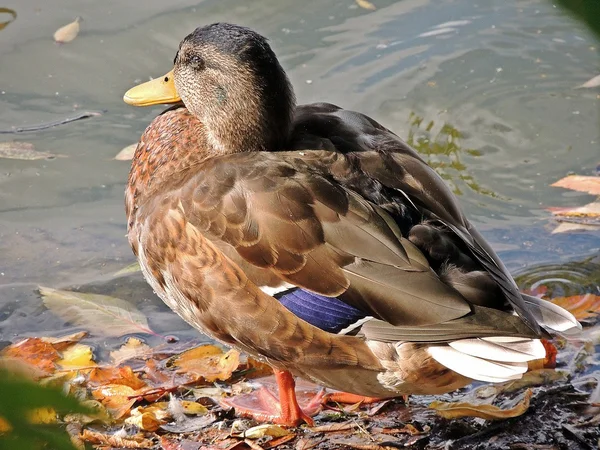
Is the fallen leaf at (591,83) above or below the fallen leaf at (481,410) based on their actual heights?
above

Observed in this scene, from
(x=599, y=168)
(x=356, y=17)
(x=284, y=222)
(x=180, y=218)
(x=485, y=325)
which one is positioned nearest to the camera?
(x=485, y=325)

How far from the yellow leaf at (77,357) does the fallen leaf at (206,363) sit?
373 millimetres

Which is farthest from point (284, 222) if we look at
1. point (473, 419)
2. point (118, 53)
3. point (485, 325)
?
point (118, 53)

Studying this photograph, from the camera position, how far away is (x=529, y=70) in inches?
226

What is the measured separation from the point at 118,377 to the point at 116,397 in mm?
183

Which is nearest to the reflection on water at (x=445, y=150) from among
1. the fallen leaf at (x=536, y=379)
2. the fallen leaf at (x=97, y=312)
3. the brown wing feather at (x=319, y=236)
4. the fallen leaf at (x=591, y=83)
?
the fallen leaf at (x=591, y=83)

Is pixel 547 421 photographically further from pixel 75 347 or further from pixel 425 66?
pixel 425 66

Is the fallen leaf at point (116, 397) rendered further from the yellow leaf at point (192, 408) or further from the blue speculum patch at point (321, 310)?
the blue speculum patch at point (321, 310)

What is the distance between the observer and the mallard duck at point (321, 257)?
2615mm

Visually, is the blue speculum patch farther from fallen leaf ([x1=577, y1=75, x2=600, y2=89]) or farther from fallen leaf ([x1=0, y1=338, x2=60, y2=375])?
fallen leaf ([x1=577, y1=75, x2=600, y2=89])

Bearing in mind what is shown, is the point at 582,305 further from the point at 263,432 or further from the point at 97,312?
the point at 97,312

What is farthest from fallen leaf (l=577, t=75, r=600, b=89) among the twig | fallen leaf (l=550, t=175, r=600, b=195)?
the twig

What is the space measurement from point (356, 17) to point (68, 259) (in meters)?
3.02

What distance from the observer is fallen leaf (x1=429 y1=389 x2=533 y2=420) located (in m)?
3.03
